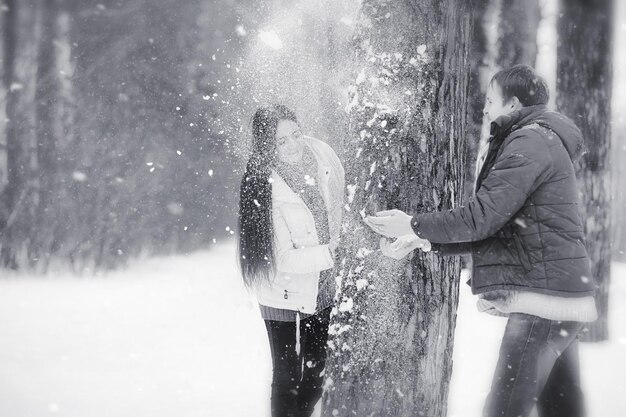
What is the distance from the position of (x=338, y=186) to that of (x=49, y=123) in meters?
8.19

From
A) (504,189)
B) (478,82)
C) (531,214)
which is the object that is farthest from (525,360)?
(478,82)

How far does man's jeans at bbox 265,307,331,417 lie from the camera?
119 inches

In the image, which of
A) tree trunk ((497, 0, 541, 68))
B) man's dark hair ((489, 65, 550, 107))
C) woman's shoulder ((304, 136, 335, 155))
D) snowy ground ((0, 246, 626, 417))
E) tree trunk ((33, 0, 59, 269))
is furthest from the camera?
tree trunk ((33, 0, 59, 269))

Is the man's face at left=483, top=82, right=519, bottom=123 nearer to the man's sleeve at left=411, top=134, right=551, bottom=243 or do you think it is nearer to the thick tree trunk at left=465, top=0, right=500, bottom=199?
the man's sleeve at left=411, top=134, right=551, bottom=243

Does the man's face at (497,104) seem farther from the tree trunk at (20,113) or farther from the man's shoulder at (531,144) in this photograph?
the tree trunk at (20,113)

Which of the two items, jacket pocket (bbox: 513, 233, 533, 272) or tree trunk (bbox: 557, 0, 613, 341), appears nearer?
jacket pocket (bbox: 513, 233, 533, 272)

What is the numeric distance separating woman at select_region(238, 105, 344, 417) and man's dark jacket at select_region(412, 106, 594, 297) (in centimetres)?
98

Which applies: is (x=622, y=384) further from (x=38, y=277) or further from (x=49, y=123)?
(x=49, y=123)

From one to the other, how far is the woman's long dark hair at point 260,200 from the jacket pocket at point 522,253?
134 centimetres

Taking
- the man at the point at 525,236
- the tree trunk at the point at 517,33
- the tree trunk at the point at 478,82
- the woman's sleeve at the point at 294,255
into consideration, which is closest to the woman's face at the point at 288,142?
the woman's sleeve at the point at 294,255

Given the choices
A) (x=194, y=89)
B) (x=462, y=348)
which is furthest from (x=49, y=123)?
(x=462, y=348)

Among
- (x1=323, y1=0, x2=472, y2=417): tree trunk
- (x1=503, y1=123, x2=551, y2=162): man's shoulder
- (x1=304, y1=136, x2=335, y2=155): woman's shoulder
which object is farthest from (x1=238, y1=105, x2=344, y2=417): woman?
(x1=503, y1=123, x2=551, y2=162): man's shoulder

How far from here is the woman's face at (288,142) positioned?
3.07 metres

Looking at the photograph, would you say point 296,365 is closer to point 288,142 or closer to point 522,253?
point 288,142
